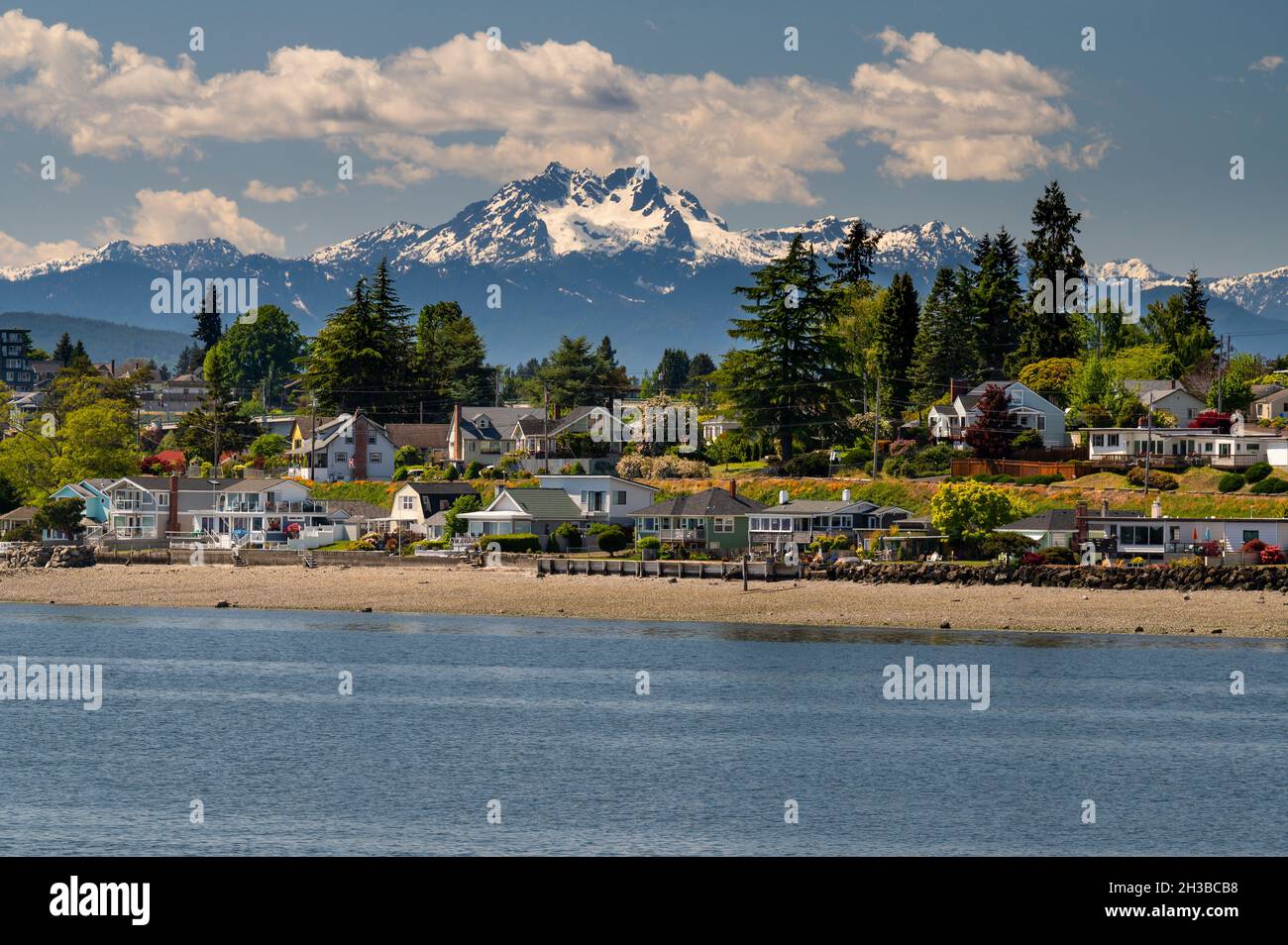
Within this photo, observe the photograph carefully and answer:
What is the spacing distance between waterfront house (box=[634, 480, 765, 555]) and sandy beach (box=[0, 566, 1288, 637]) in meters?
9.52

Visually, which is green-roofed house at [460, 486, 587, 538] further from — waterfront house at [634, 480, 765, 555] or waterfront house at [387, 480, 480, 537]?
waterfront house at [387, 480, 480, 537]

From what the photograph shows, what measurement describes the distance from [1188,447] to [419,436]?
2564 inches

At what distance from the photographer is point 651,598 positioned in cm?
7312

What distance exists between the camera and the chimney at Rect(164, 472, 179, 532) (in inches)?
4269

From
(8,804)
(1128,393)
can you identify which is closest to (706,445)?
(1128,393)

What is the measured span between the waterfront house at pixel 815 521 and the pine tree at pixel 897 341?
109 ft

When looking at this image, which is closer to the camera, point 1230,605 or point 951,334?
point 1230,605

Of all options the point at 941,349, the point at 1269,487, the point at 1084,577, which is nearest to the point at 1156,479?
the point at 1269,487

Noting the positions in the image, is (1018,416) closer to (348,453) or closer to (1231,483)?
(1231,483)

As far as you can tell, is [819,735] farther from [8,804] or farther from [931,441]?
[931,441]

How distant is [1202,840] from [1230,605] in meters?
36.4

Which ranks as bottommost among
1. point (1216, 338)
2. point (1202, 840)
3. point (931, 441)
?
point (1202, 840)

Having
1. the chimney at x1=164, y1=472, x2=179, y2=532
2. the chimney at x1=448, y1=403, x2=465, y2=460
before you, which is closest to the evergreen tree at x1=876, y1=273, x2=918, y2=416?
the chimney at x1=448, y1=403, x2=465, y2=460

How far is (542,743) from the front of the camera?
1623 inches
